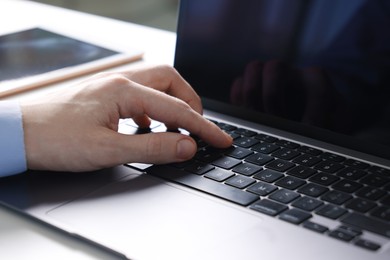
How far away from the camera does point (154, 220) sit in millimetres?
583

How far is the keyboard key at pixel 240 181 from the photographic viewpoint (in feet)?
2.13

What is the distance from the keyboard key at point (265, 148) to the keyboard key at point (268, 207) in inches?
4.8

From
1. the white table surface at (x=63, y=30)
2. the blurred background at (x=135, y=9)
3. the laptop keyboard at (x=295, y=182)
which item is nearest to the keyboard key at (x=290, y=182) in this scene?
the laptop keyboard at (x=295, y=182)

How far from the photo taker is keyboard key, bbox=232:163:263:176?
0.68 m

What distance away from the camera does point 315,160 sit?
71 centimetres

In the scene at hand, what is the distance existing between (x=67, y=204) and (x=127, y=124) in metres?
0.20

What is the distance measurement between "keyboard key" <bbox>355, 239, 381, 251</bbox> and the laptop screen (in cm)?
21

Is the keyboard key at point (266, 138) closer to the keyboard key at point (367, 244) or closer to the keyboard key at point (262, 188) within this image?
the keyboard key at point (262, 188)

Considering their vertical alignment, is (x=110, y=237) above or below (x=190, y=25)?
below

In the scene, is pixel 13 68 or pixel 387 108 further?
pixel 13 68

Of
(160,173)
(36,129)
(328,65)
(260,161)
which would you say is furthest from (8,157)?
(328,65)

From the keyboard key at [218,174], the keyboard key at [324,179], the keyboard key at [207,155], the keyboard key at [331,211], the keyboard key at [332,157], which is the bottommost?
the keyboard key at [218,174]

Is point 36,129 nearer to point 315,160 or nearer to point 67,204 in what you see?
point 67,204

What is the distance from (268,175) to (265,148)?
73mm
